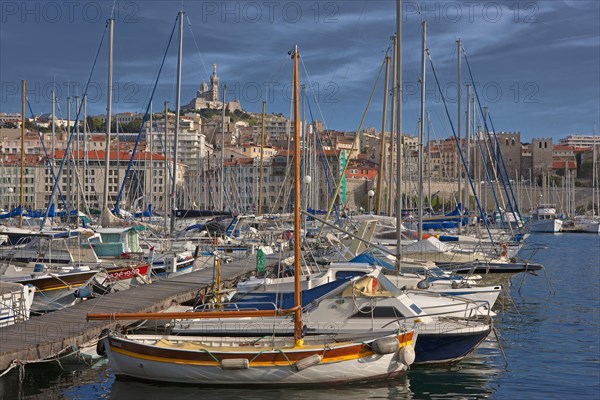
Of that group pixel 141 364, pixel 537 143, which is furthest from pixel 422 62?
pixel 537 143

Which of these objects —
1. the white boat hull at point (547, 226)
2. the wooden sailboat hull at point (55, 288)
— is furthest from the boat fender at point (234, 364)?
the white boat hull at point (547, 226)

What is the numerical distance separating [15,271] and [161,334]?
6982mm

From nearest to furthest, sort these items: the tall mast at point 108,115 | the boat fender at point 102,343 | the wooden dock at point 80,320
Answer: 1. the wooden dock at point 80,320
2. the boat fender at point 102,343
3. the tall mast at point 108,115

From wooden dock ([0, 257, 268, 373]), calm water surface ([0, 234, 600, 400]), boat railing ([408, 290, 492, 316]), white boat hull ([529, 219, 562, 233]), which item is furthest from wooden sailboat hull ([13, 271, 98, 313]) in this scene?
white boat hull ([529, 219, 562, 233])

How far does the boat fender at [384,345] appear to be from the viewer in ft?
40.8

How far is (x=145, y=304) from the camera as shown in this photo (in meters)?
16.3

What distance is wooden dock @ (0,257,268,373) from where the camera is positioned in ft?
40.5

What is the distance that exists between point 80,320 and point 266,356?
4179 millimetres

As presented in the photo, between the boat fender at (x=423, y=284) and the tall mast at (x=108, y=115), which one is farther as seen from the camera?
the tall mast at (x=108, y=115)

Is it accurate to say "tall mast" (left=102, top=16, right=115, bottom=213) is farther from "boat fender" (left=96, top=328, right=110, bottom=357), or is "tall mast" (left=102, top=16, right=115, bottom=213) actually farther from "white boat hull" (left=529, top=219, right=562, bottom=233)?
"white boat hull" (left=529, top=219, right=562, bottom=233)

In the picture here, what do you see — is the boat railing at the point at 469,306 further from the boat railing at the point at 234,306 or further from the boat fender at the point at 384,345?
the boat railing at the point at 234,306

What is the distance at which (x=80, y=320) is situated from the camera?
14.5 meters

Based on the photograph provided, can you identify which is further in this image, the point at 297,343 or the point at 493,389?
the point at 493,389

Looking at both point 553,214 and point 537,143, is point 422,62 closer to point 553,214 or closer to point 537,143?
point 553,214
